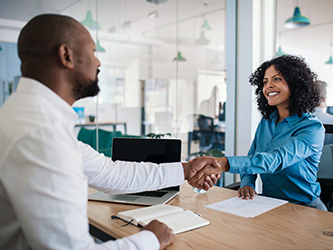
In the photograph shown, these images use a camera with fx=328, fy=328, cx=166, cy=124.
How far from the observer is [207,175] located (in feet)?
6.50

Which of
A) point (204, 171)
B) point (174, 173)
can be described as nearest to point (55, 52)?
point (174, 173)

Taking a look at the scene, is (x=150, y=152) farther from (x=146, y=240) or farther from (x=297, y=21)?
(x=297, y=21)

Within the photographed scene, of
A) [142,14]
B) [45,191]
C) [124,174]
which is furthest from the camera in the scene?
[142,14]

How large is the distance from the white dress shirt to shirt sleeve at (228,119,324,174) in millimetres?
1065

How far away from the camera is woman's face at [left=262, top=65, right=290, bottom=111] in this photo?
2234 mm

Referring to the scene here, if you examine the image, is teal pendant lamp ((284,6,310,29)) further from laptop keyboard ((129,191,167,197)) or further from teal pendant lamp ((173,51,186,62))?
laptop keyboard ((129,191,167,197))

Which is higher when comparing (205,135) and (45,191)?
(45,191)

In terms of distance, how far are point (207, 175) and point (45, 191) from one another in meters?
1.27

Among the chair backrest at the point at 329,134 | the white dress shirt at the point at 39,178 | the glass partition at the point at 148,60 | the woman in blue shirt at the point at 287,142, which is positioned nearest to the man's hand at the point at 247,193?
the woman in blue shirt at the point at 287,142

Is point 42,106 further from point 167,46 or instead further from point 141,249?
point 167,46

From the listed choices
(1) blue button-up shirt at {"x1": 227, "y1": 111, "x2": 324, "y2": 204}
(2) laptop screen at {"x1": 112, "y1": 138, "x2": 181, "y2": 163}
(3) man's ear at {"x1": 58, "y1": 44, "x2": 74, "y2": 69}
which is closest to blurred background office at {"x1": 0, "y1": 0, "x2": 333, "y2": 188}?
(1) blue button-up shirt at {"x1": 227, "y1": 111, "x2": 324, "y2": 204}

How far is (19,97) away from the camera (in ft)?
3.36

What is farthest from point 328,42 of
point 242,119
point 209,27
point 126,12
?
point 126,12

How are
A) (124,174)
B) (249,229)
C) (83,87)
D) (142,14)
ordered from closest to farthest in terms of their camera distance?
(83,87)
(249,229)
(124,174)
(142,14)
